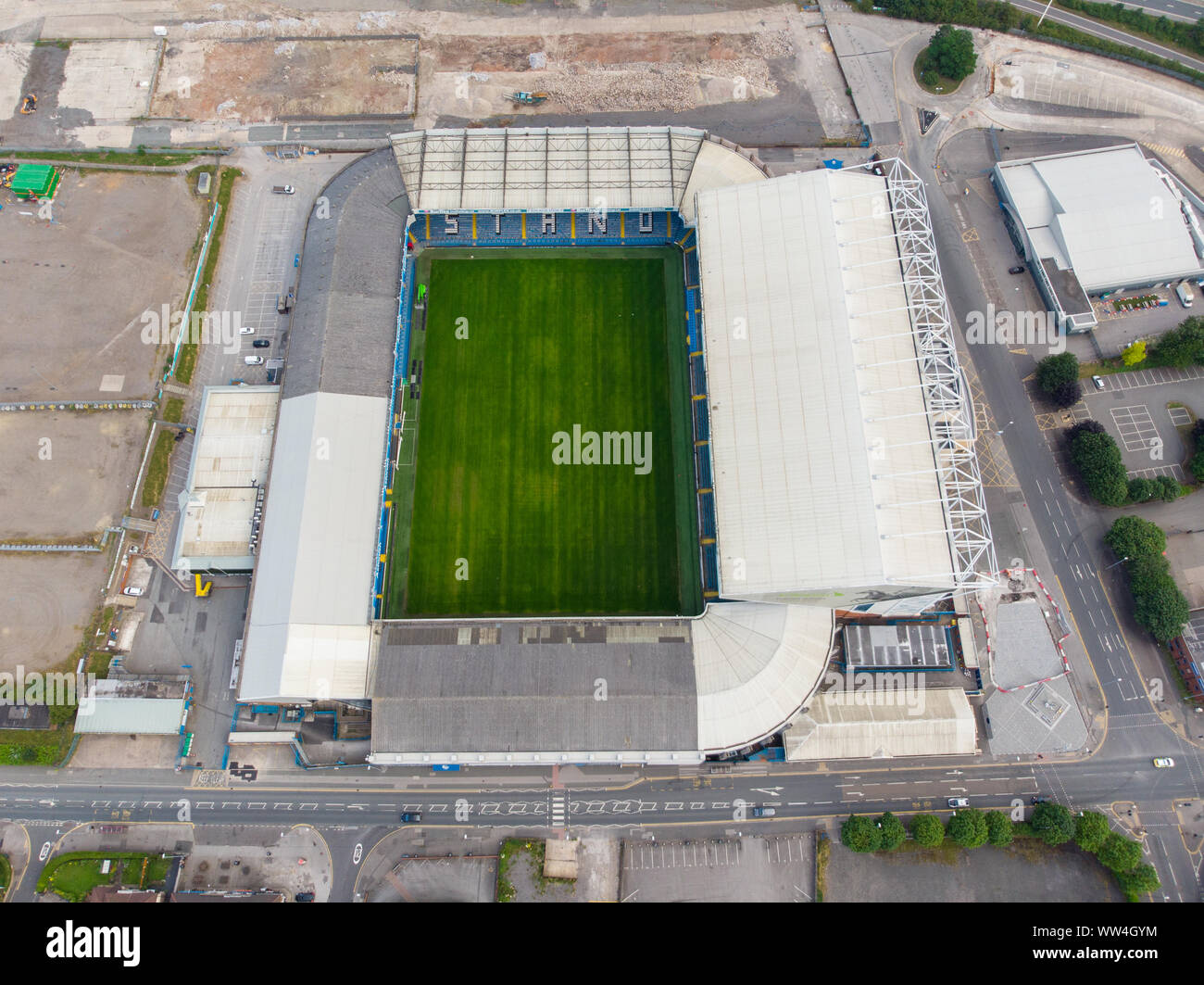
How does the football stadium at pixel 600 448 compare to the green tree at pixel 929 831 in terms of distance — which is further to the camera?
the green tree at pixel 929 831

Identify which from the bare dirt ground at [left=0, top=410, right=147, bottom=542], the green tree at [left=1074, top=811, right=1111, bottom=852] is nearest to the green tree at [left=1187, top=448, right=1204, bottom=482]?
the green tree at [left=1074, top=811, right=1111, bottom=852]

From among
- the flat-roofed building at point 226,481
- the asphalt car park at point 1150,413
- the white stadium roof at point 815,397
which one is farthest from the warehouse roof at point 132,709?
the asphalt car park at point 1150,413

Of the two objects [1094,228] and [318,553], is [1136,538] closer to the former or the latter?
[1094,228]

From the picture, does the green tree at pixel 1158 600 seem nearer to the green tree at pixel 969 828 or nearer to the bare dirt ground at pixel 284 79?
the green tree at pixel 969 828

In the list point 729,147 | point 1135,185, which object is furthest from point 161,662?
point 1135,185

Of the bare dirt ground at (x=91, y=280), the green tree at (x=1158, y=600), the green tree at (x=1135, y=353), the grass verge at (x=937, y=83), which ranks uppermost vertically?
the grass verge at (x=937, y=83)
